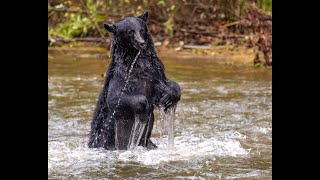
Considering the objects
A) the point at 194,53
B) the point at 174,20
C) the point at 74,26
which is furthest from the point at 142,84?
the point at 174,20

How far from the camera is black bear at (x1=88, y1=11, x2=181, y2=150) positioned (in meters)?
6.35

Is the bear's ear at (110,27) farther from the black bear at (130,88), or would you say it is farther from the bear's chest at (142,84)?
the bear's chest at (142,84)

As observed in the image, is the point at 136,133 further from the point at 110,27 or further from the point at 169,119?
the point at 110,27

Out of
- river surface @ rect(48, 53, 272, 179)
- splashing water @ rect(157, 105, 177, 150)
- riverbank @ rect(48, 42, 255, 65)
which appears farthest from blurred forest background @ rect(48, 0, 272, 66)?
splashing water @ rect(157, 105, 177, 150)

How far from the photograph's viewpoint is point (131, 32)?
20.8 ft

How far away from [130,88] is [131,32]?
52 cm

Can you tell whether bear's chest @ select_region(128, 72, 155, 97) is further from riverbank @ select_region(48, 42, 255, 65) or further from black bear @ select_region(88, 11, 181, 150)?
riverbank @ select_region(48, 42, 255, 65)

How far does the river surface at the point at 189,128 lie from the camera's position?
19.2 ft

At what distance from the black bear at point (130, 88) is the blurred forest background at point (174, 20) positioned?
28.4ft

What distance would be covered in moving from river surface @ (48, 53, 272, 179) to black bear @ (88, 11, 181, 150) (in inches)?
7.7

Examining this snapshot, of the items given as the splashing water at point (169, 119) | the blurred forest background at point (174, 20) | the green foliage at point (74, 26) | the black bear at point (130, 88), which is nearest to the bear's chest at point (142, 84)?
the black bear at point (130, 88)
